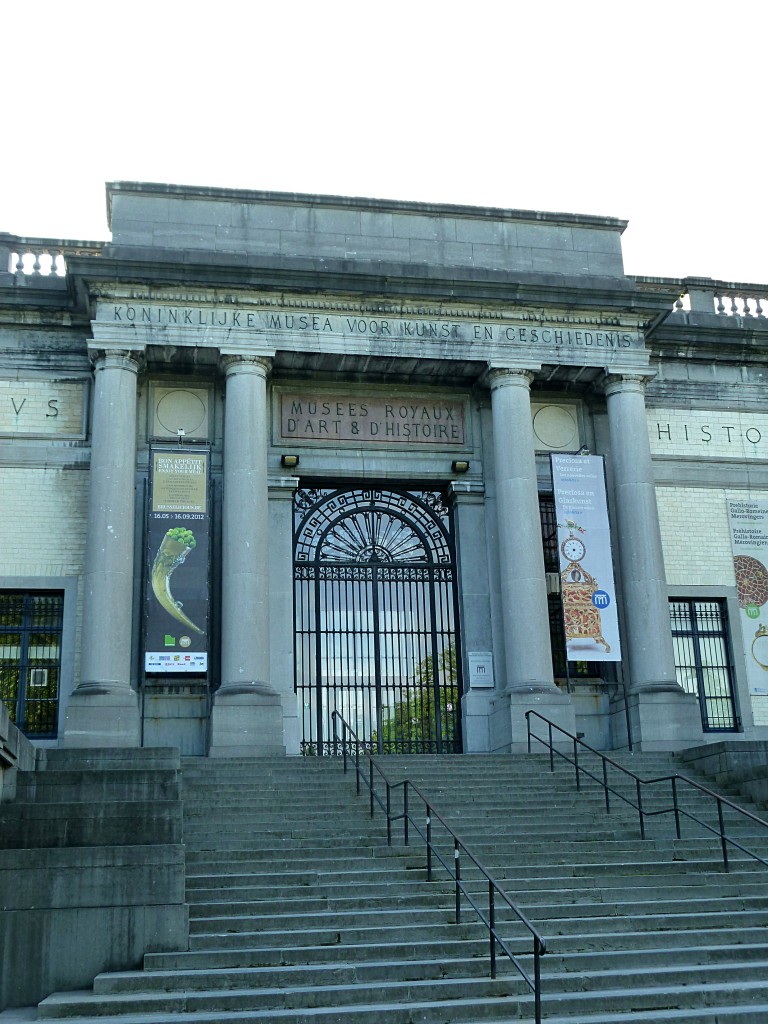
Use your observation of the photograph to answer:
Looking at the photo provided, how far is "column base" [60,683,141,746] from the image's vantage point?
17766 mm

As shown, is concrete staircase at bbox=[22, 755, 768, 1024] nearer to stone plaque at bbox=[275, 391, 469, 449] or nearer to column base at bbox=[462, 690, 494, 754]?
column base at bbox=[462, 690, 494, 754]

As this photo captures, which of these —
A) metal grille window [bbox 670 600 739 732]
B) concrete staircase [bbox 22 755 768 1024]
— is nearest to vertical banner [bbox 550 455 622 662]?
metal grille window [bbox 670 600 739 732]

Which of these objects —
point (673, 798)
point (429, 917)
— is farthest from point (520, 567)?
point (429, 917)

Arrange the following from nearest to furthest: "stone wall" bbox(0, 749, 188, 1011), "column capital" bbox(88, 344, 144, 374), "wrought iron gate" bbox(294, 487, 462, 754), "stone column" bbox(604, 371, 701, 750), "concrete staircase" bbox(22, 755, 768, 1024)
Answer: "concrete staircase" bbox(22, 755, 768, 1024), "stone wall" bbox(0, 749, 188, 1011), "stone column" bbox(604, 371, 701, 750), "column capital" bbox(88, 344, 144, 374), "wrought iron gate" bbox(294, 487, 462, 754)

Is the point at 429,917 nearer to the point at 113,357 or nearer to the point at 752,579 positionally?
the point at 113,357

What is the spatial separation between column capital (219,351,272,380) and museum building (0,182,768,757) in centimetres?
3

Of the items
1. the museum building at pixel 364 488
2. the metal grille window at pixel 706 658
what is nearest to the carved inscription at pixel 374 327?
the museum building at pixel 364 488

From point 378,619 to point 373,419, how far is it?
354 centimetres

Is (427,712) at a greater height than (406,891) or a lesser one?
greater

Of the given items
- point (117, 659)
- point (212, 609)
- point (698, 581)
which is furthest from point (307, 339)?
point (698, 581)

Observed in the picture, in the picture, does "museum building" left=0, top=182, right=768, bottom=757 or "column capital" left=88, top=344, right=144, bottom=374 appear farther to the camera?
"column capital" left=88, top=344, right=144, bottom=374

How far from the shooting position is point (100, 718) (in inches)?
706

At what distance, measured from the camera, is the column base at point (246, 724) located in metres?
18.0

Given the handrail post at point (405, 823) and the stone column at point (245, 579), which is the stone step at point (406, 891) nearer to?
the handrail post at point (405, 823)
